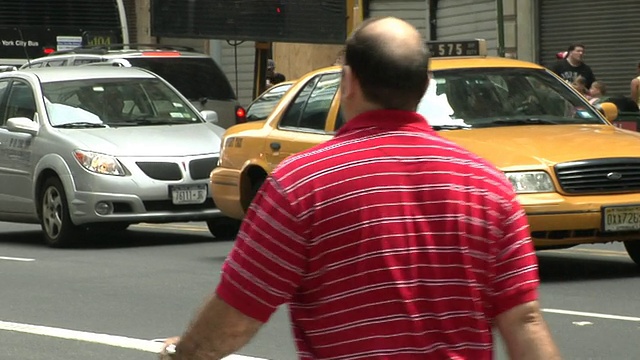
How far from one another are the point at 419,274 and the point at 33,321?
22.1 ft

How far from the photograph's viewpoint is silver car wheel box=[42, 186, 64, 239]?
14.5 meters

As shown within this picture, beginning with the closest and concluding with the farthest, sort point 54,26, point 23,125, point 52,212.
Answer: point 52,212
point 23,125
point 54,26

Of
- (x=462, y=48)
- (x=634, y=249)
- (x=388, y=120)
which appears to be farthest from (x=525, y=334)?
(x=462, y=48)

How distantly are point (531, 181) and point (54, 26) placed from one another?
64.7 ft

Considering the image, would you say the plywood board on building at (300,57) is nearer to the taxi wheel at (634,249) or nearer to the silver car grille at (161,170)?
the silver car grille at (161,170)

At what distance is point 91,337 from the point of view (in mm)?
8914

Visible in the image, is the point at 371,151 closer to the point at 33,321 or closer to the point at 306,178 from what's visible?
the point at 306,178

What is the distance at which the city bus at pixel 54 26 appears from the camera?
28.2 meters

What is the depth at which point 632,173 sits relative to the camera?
35.1ft

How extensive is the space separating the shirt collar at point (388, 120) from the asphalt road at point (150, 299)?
4774mm

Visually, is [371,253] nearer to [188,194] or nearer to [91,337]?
[91,337]

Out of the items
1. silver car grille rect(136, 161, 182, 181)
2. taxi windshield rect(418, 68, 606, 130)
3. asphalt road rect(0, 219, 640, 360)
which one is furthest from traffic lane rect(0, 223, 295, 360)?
taxi windshield rect(418, 68, 606, 130)

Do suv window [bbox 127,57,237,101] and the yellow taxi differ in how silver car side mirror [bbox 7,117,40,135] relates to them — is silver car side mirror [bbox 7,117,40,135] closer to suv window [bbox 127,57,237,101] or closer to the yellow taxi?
the yellow taxi

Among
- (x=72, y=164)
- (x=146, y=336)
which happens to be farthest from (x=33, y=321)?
(x=72, y=164)
